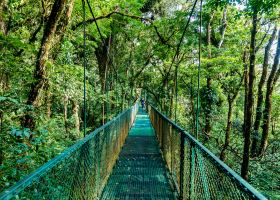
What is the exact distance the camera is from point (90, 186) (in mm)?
3125

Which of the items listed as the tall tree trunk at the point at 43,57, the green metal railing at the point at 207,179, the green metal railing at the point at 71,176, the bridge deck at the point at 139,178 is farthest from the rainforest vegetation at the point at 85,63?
the bridge deck at the point at 139,178

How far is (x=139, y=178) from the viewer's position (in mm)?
4809

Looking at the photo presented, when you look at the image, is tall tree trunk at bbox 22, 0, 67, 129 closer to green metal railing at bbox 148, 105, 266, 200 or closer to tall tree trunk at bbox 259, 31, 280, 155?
green metal railing at bbox 148, 105, 266, 200

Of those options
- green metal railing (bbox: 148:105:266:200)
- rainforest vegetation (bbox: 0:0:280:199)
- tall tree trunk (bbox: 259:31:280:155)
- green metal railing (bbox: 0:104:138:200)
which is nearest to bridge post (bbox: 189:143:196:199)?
green metal railing (bbox: 148:105:266:200)

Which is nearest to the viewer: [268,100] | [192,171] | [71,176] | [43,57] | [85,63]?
[71,176]

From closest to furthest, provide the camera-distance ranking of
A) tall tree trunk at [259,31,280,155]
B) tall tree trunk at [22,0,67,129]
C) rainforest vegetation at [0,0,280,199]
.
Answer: rainforest vegetation at [0,0,280,199] → tall tree trunk at [22,0,67,129] → tall tree trunk at [259,31,280,155]

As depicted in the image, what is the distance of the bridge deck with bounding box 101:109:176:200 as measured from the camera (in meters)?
4.02

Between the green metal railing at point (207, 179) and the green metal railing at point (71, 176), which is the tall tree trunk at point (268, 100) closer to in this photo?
the green metal railing at point (207, 179)

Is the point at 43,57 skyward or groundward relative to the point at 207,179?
skyward

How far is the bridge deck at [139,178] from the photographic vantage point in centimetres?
402

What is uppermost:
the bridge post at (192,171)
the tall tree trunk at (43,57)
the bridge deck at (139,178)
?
the tall tree trunk at (43,57)

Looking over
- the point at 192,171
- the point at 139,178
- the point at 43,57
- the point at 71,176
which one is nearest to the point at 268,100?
the point at 139,178

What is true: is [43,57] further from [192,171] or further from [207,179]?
[207,179]

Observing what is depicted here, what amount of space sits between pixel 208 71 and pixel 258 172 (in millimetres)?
3591
